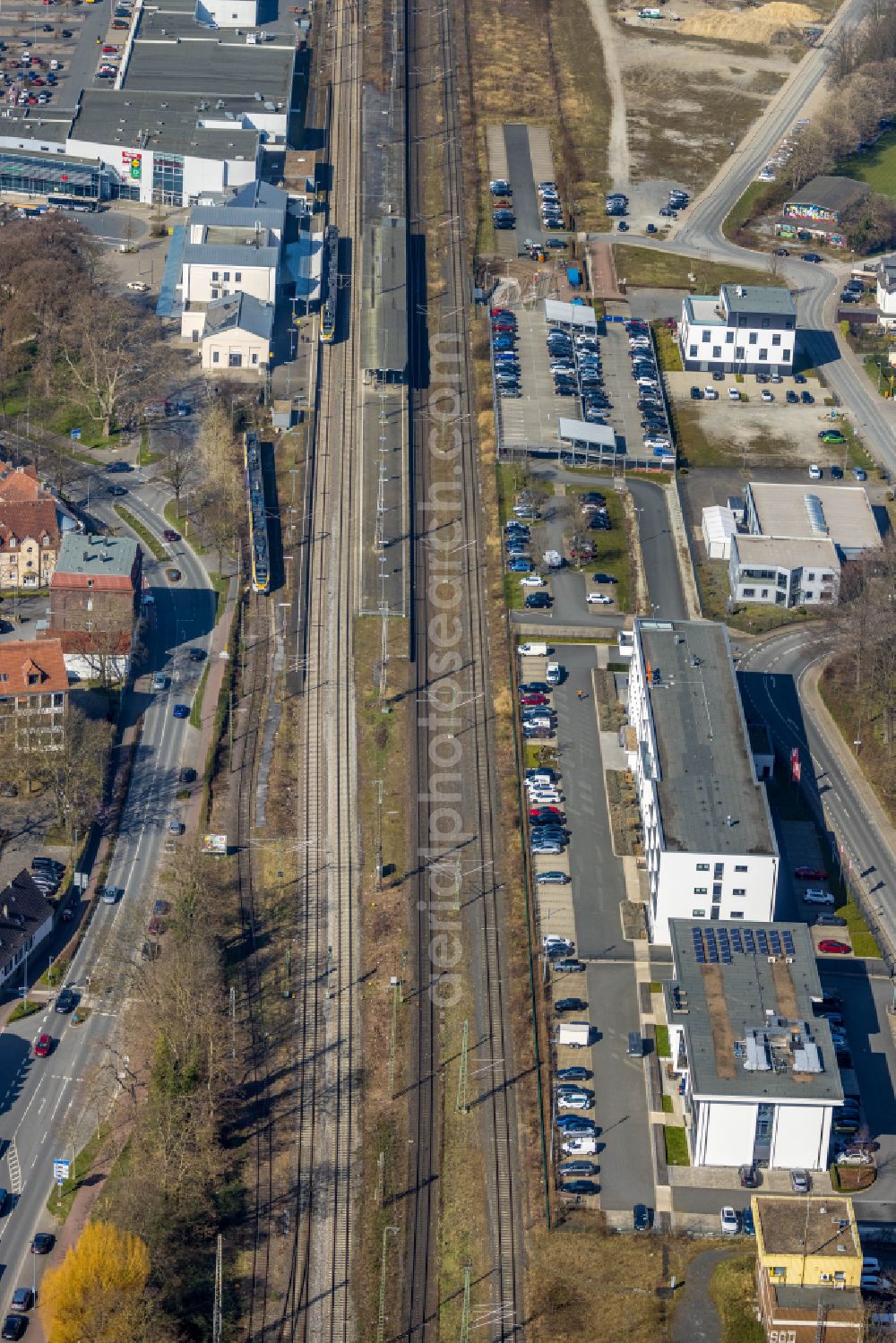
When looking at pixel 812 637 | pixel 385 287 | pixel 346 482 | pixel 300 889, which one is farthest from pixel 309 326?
pixel 300 889

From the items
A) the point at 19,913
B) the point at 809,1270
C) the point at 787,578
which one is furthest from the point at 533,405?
the point at 809,1270

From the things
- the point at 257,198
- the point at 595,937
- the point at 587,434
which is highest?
the point at 257,198

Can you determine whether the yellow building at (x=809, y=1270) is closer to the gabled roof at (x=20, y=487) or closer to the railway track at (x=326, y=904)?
the railway track at (x=326, y=904)

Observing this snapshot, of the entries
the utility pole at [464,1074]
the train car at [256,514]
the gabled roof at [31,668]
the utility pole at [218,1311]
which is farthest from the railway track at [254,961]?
the gabled roof at [31,668]

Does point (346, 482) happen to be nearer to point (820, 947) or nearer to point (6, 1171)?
point (820, 947)

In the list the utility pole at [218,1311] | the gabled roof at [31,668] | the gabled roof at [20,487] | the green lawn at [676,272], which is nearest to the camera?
the utility pole at [218,1311]

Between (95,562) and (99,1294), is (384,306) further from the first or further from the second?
(99,1294)
